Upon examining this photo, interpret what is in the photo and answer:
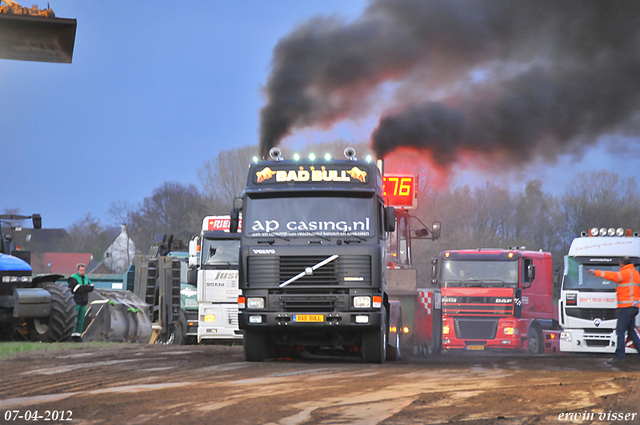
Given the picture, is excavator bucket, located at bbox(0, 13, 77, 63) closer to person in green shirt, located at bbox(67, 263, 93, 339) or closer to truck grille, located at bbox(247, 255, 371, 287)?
truck grille, located at bbox(247, 255, 371, 287)

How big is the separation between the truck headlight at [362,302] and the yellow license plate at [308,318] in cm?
58

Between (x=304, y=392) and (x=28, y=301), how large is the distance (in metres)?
10.5

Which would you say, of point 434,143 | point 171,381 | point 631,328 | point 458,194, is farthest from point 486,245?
point 171,381

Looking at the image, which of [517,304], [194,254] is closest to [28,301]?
[194,254]

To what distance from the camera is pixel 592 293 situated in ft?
66.6

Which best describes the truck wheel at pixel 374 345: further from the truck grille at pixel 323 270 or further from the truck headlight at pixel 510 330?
the truck headlight at pixel 510 330

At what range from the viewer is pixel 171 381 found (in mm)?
10547

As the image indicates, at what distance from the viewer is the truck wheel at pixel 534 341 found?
2381cm

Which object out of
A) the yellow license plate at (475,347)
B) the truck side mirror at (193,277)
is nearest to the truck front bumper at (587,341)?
the yellow license plate at (475,347)

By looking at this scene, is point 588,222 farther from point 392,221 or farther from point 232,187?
point 392,221

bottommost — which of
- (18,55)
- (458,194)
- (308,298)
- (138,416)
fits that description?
(138,416)

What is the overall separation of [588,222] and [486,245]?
6990 mm

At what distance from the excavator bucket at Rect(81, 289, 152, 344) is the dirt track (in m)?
7.44

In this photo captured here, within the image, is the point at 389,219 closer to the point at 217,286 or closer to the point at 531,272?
the point at 217,286
